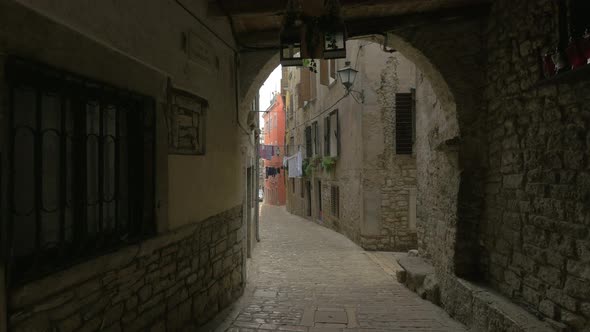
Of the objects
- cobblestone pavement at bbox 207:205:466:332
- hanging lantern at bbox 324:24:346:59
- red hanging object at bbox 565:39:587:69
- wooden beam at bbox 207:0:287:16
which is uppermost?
wooden beam at bbox 207:0:287:16

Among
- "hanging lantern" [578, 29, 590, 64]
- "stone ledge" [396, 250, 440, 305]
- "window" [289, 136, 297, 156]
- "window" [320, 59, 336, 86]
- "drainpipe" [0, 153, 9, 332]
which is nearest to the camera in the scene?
"drainpipe" [0, 153, 9, 332]

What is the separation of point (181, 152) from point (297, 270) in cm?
448

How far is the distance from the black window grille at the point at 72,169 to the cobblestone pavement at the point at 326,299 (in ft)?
6.37

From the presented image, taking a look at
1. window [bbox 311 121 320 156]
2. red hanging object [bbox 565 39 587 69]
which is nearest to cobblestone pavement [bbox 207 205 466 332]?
red hanging object [bbox 565 39 587 69]

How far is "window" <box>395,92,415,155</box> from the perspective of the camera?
10383 millimetres

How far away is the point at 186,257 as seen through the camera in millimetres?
3877

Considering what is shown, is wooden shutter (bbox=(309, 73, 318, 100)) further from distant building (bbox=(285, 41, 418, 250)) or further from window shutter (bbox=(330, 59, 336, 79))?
distant building (bbox=(285, 41, 418, 250))

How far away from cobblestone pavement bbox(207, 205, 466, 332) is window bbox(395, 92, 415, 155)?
2967 mm

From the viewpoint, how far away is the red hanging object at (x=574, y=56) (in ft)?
9.40

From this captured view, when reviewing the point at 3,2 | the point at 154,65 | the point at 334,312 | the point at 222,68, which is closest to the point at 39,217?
the point at 3,2

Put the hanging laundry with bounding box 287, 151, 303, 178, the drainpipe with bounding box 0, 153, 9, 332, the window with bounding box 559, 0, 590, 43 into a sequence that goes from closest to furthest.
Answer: the drainpipe with bounding box 0, 153, 9, 332 → the window with bounding box 559, 0, 590, 43 → the hanging laundry with bounding box 287, 151, 303, 178

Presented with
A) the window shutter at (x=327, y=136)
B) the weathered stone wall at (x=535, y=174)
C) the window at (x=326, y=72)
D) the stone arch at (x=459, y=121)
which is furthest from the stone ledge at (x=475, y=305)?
the window at (x=326, y=72)

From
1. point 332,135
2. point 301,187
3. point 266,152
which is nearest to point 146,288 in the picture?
point 332,135

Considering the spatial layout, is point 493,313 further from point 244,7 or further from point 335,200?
point 335,200
